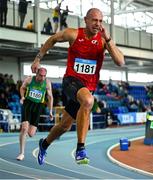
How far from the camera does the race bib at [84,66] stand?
6.52 m

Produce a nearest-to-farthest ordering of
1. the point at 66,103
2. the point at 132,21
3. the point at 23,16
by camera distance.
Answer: the point at 66,103
the point at 23,16
the point at 132,21

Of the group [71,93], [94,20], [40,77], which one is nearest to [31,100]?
[40,77]

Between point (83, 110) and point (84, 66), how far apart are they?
72cm

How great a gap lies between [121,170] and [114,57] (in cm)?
437

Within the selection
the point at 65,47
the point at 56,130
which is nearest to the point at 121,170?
the point at 56,130

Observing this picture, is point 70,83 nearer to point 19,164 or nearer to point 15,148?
point 19,164

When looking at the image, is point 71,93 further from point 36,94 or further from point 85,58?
point 36,94

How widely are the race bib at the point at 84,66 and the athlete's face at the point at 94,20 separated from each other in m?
0.46

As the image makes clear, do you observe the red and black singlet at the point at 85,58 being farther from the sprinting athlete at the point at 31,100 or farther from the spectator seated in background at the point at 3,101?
the spectator seated in background at the point at 3,101

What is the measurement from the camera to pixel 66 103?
6914 mm

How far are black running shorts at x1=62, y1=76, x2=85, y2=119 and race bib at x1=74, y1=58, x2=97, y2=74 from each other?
0.49 feet

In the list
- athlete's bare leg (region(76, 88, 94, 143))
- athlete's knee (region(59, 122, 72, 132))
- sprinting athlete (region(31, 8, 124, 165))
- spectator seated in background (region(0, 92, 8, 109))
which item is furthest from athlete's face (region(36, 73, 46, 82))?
spectator seated in background (region(0, 92, 8, 109))

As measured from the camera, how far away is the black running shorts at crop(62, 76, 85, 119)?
6412mm

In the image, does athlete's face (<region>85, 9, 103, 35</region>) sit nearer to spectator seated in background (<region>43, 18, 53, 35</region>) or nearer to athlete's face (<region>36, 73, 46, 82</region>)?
athlete's face (<region>36, 73, 46, 82</region>)
